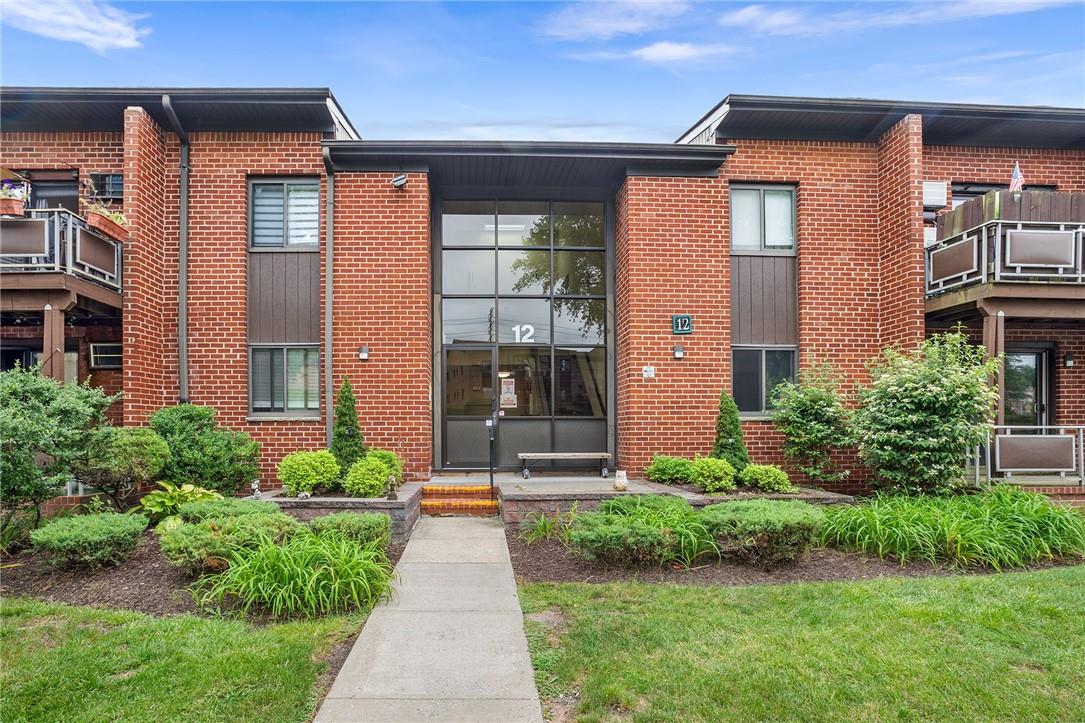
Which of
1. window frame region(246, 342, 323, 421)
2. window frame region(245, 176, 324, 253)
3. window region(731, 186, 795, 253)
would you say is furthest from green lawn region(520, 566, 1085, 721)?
window frame region(245, 176, 324, 253)

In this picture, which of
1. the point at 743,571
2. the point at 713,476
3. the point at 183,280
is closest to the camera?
the point at 743,571

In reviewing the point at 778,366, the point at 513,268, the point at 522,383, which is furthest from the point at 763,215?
the point at 522,383

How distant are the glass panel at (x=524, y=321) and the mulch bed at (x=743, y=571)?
16.6ft

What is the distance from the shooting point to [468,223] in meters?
11.0

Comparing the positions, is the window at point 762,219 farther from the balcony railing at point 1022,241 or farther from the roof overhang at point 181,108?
the roof overhang at point 181,108

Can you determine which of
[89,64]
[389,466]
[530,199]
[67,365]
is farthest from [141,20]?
[389,466]

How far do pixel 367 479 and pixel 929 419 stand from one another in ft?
24.6

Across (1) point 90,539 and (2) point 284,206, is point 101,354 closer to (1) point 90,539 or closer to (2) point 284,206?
(2) point 284,206

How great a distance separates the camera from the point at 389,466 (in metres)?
8.81

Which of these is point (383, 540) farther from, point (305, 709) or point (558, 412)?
point (558, 412)

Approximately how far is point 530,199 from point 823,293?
535 cm

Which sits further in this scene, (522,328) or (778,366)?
(522,328)

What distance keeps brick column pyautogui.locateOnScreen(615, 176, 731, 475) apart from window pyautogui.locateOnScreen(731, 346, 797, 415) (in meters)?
0.37

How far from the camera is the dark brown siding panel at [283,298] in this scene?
9922 millimetres
